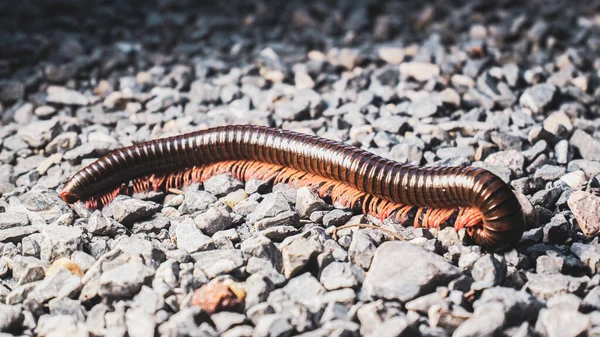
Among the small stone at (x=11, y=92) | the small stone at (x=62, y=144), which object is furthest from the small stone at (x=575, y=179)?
the small stone at (x=11, y=92)

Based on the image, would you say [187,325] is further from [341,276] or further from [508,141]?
[508,141]

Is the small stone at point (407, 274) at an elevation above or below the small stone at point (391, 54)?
below

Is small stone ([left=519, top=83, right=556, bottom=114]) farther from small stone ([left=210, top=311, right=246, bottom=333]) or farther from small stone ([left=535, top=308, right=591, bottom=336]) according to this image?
small stone ([left=210, top=311, right=246, bottom=333])

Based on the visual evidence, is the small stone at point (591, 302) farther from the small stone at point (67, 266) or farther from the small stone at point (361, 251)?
the small stone at point (67, 266)

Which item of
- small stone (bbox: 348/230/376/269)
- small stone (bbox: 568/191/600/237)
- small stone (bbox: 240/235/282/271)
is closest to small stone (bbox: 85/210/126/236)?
small stone (bbox: 240/235/282/271)

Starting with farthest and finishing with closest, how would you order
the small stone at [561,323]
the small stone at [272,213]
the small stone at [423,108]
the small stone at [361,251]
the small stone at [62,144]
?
the small stone at [423,108] → the small stone at [62,144] → the small stone at [272,213] → the small stone at [361,251] → the small stone at [561,323]

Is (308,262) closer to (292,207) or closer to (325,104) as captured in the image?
(292,207)
